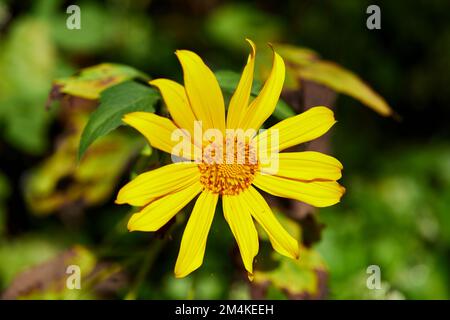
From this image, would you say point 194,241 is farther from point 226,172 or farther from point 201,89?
point 201,89

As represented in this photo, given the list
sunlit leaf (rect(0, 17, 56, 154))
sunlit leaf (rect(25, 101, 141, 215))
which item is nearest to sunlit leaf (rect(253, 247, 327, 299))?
sunlit leaf (rect(25, 101, 141, 215))

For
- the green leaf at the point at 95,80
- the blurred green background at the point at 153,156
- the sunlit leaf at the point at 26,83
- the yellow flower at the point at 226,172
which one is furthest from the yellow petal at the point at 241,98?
the sunlit leaf at the point at 26,83

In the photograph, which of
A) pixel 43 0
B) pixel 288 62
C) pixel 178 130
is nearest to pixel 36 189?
pixel 43 0

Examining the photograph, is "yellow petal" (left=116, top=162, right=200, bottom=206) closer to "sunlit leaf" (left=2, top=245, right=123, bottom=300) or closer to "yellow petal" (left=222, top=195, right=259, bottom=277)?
"yellow petal" (left=222, top=195, right=259, bottom=277)

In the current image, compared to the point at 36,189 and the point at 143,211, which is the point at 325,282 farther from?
the point at 36,189

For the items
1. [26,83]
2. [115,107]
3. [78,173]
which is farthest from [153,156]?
[26,83]

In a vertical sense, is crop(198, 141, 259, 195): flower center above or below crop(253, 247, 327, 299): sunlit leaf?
above
